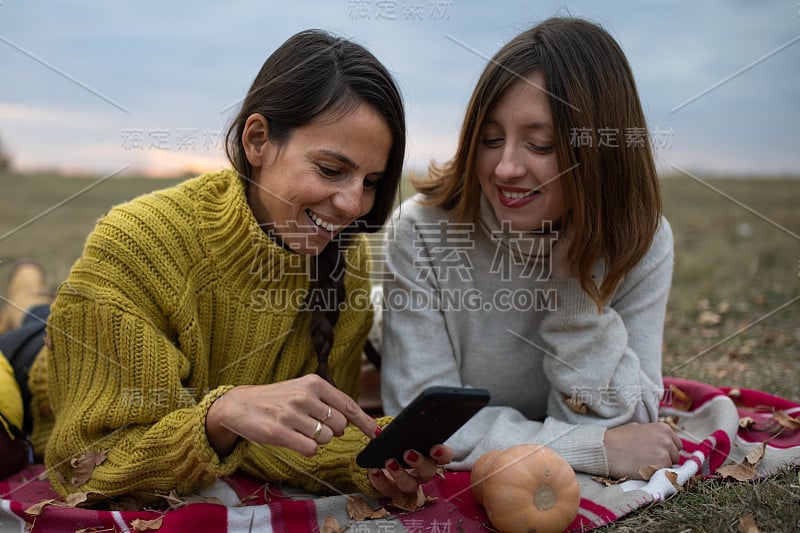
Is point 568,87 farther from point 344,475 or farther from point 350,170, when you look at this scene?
point 344,475

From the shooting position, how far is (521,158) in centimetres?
271

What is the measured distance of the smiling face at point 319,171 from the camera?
97.4 inches

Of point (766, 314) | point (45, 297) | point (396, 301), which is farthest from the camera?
point (766, 314)

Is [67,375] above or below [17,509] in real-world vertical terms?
above

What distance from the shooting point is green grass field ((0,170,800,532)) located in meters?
2.35

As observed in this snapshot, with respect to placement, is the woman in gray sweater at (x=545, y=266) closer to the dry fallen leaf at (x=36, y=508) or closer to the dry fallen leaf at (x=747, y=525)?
the dry fallen leaf at (x=747, y=525)

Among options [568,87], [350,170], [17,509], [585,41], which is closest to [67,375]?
[17,509]

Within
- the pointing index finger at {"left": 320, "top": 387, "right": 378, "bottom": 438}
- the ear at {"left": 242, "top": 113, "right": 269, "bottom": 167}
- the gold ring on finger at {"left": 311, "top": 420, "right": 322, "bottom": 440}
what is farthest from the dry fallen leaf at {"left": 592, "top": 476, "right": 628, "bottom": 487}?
the ear at {"left": 242, "top": 113, "right": 269, "bottom": 167}

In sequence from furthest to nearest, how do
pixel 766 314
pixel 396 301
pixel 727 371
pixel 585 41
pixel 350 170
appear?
pixel 766 314
pixel 727 371
pixel 396 301
pixel 585 41
pixel 350 170

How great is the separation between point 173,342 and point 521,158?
140 centimetres

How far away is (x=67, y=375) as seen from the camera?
264 cm

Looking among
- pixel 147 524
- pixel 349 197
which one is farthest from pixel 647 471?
pixel 147 524

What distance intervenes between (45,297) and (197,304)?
2507 millimetres

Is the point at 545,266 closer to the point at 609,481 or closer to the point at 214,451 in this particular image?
the point at 609,481
